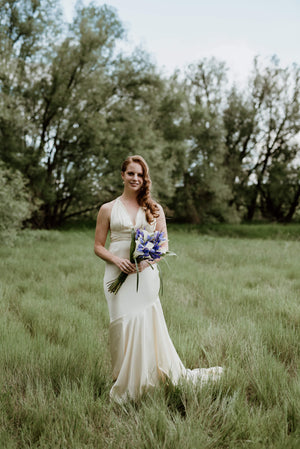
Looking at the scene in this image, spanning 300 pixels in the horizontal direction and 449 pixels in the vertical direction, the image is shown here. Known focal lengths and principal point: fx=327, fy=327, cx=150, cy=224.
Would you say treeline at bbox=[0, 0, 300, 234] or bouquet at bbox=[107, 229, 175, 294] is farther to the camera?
treeline at bbox=[0, 0, 300, 234]

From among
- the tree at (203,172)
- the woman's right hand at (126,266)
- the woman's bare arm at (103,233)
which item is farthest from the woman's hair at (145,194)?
the tree at (203,172)

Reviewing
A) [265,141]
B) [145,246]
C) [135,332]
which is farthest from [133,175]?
[265,141]

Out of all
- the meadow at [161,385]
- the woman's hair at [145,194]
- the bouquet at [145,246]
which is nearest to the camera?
the meadow at [161,385]

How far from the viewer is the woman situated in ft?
9.93

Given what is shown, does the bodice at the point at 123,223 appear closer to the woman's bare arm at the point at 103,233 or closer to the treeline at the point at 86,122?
the woman's bare arm at the point at 103,233

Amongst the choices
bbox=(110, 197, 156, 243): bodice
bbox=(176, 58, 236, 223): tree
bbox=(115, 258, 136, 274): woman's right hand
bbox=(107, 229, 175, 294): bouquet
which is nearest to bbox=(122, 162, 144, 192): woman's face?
bbox=(110, 197, 156, 243): bodice

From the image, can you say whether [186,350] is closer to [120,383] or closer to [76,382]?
[120,383]

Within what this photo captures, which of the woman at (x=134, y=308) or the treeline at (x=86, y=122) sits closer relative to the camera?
the woman at (x=134, y=308)

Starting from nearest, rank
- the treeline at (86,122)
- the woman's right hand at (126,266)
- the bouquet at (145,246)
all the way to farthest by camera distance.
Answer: the bouquet at (145,246) → the woman's right hand at (126,266) → the treeline at (86,122)

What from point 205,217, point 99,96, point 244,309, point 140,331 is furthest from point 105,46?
point 140,331

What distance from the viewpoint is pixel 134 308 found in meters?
3.07

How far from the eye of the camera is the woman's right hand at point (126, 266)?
9.66 ft

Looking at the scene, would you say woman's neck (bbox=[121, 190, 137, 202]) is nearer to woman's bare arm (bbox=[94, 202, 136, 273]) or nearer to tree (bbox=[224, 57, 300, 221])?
woman's bare arm (bbox=[94, 202, 136, 273])

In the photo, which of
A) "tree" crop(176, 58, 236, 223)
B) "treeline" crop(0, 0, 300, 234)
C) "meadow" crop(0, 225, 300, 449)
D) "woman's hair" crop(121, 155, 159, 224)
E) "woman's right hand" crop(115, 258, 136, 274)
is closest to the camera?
"meadow" crop(0, 225, 300, 449)
